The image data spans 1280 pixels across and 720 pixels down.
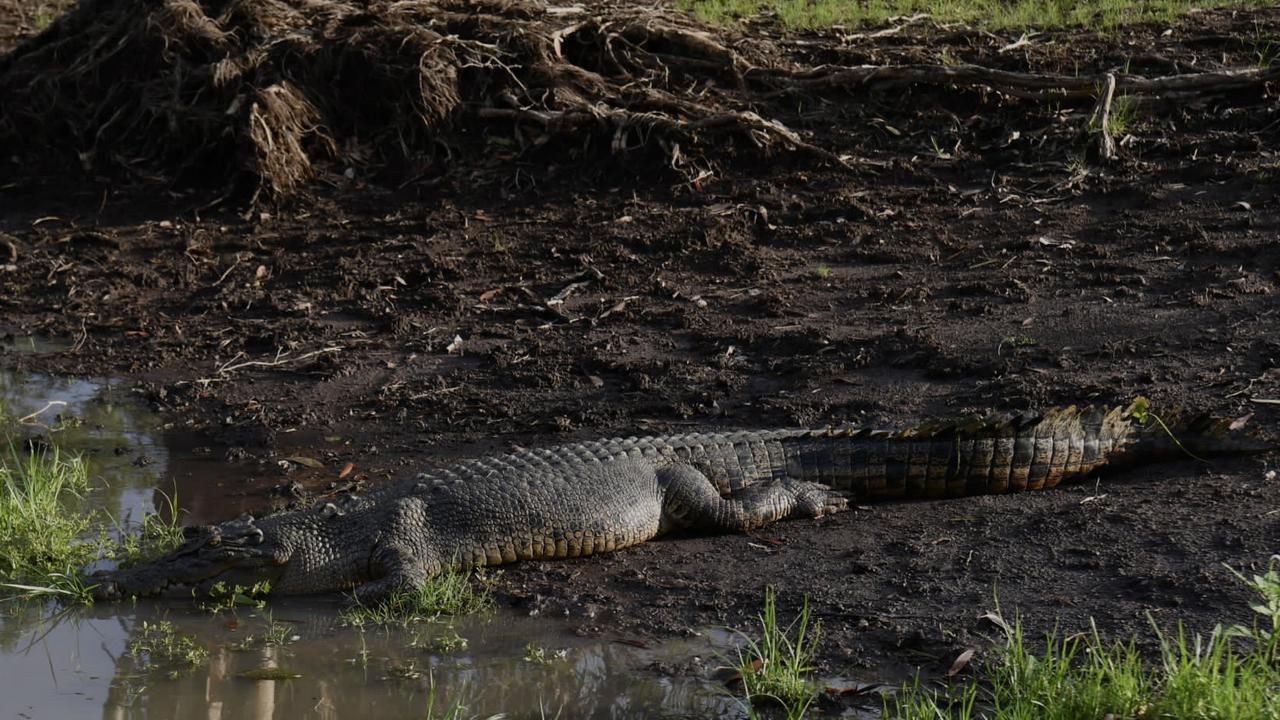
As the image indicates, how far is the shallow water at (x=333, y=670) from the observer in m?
4.44

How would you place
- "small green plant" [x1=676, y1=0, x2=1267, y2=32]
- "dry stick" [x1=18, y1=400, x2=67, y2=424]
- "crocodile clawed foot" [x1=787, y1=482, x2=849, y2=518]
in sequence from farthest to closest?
1. "small green plant" [x1=676, y1=0, x2=1267, y2=32]
2. "dry stick" [x1=18, y1=400, x2=67, y2=424]
3. "crocodile clawed foot" [x1=787, y1=482, x2=849, y2=518]

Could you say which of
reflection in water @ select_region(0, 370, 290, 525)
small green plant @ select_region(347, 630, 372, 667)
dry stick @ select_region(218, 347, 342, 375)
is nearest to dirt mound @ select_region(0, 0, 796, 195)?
dry stick @ select_region(218, 347, 342, 375)

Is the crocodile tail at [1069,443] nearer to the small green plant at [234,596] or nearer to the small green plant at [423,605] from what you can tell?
the small green plant at [423,605]

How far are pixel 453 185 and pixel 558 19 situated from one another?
1.83 metres

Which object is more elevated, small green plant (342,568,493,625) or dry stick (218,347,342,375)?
dry stick (218,347,342,375)

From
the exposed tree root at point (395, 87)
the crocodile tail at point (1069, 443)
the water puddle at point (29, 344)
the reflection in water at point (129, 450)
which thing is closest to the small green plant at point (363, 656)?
the reflection in water at point (129, 450)

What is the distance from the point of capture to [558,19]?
10.8m

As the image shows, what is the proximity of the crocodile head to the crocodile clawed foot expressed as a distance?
2066 millimetres

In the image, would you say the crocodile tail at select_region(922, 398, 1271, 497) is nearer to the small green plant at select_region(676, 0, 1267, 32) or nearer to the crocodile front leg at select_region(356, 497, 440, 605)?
the crocodile front leg at select_region(356, 497, 440, 605)

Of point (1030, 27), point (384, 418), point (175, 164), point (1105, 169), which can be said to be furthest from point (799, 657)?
point (175, 164)

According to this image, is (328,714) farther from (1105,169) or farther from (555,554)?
(1105,169)

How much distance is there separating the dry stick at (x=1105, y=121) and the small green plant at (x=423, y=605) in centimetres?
542

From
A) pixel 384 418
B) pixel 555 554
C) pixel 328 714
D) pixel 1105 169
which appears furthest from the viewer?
pixel 1105 169

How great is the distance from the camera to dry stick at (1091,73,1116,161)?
28.3 ft
